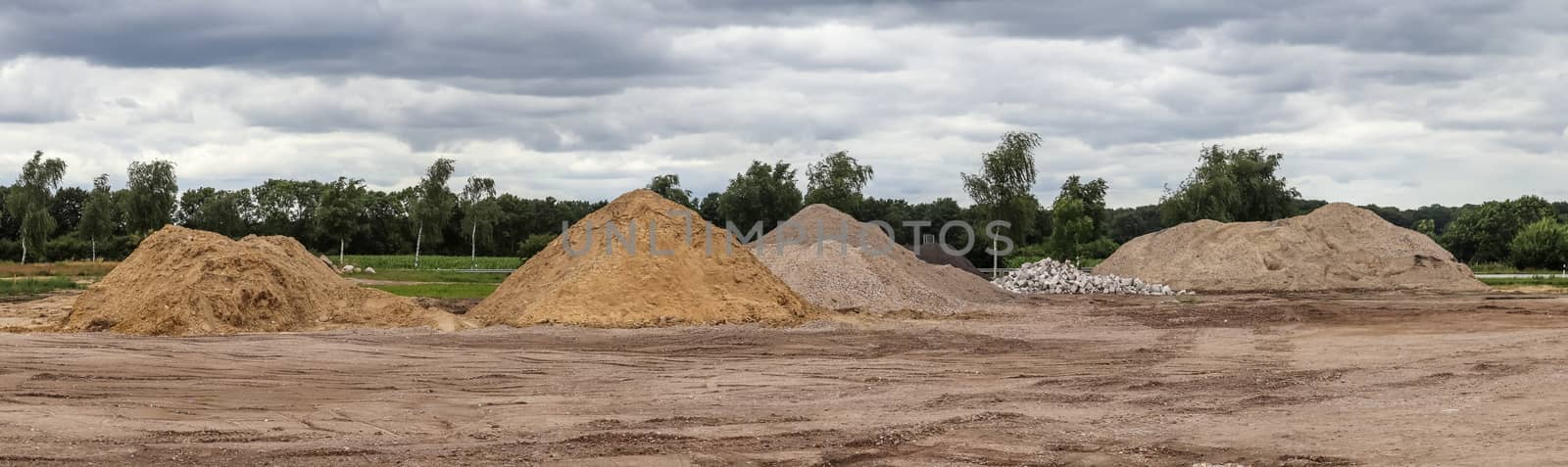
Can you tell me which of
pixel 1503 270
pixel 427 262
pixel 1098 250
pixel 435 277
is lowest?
pixel 435 277

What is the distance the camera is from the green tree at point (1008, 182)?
57594mm

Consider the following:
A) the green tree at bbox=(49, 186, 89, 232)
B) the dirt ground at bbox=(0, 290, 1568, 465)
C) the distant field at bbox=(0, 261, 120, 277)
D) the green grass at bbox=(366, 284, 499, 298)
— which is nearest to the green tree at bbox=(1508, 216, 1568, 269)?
the dirt ground at bbox=(0, 290, 1568, 465)

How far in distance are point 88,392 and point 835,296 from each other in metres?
22.3

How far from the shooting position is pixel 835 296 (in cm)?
3528

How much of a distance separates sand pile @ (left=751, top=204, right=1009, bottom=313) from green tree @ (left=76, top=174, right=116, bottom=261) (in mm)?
47127

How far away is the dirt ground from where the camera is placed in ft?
38.3

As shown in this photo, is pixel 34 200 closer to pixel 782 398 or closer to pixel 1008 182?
pixel 1008 182

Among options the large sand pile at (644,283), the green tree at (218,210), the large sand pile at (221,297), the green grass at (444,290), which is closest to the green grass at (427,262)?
the green tree at (218,210)

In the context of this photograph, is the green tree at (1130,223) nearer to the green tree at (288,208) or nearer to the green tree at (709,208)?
the green tree at (709,208)

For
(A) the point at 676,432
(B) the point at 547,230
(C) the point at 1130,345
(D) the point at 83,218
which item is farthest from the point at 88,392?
(B) the point at 547,230

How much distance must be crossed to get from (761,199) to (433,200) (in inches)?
725

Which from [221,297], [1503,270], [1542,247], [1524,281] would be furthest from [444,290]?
[1542,247]

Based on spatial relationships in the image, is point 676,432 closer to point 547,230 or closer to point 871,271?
point 871,271

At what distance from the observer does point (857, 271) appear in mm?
36969
